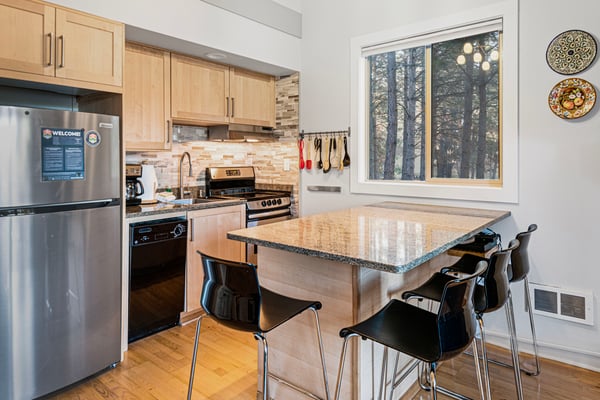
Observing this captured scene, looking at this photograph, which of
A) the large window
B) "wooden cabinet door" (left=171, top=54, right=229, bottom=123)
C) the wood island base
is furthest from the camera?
"wooden cabinet door" (left=171, top=54, right=229, bottom=123)

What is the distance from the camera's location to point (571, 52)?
2406mm

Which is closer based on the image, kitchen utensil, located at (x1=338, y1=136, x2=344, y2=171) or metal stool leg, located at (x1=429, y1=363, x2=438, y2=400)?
metal stool leg, located at (x1=429, y1=363, x2=438, y2=400)

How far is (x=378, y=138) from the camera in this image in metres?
3.52

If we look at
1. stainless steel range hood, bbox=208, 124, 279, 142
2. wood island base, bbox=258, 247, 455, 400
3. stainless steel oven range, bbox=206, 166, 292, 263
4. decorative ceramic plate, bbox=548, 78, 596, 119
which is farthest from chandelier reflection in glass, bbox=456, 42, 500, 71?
stainless steel oven range, bbox=206, 166, 292, 263

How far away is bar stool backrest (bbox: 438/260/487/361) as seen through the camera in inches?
50.7

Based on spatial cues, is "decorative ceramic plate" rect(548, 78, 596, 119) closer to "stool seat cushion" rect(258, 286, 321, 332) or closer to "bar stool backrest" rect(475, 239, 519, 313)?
"bar stool backrest" rect(475, 239, 519, 313)

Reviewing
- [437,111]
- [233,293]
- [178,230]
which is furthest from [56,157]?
[437,111]

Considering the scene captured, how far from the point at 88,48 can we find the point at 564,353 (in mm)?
3550

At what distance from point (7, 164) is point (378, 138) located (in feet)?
8.95

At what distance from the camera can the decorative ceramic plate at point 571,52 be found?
235cm

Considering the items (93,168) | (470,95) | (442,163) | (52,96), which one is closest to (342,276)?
(93,168)

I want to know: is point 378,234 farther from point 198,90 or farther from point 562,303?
point 198,90

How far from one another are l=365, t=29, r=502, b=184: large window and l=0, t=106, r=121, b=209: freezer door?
221 centimetres

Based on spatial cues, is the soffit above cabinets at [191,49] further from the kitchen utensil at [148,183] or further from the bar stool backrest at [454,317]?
the bar stool backrest at [454,317]
